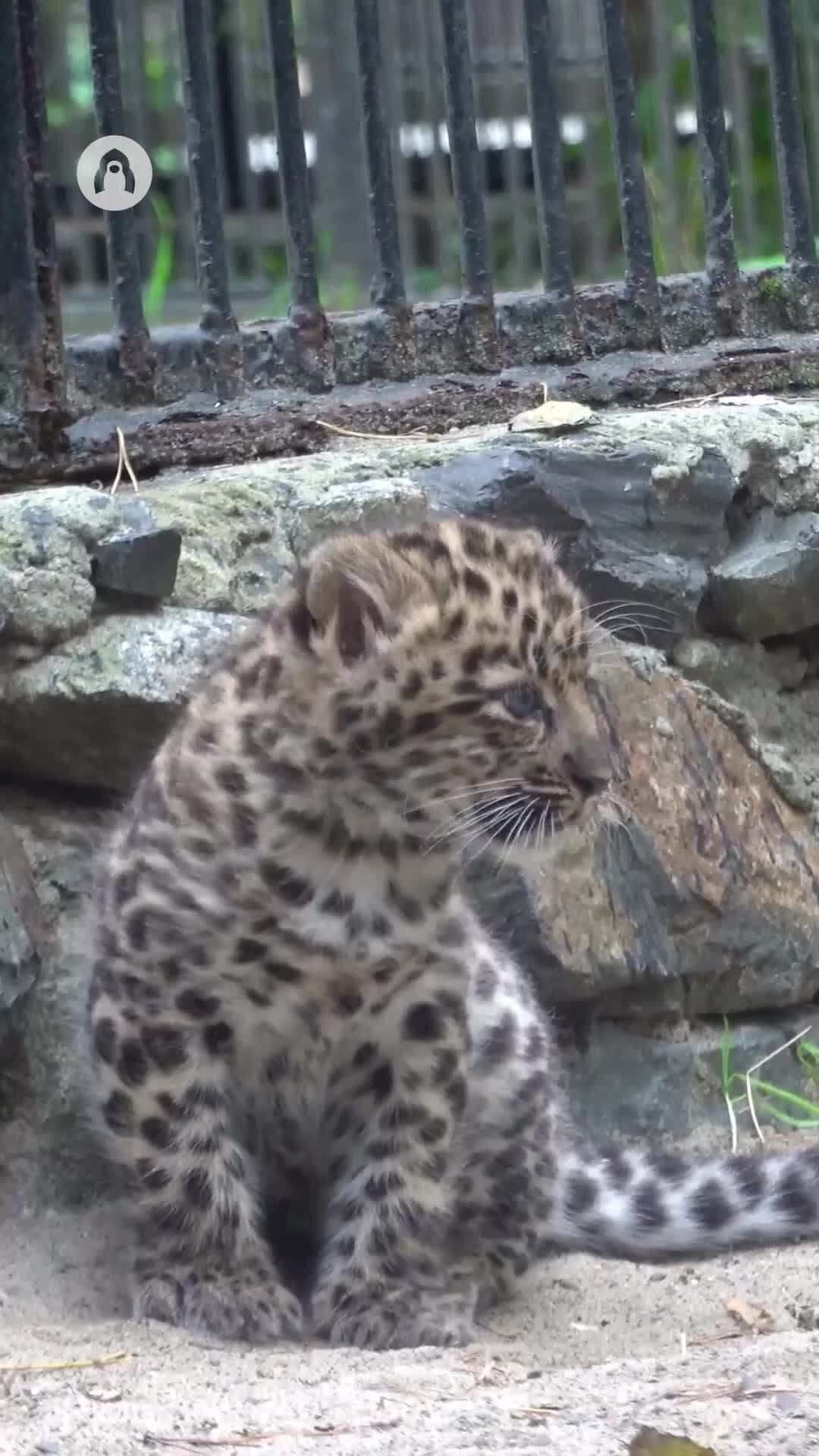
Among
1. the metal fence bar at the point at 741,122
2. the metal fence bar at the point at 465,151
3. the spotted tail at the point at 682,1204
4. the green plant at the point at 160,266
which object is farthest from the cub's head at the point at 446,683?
the metal fence bar at the point at 741,122

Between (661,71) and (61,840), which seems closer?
(61,840)

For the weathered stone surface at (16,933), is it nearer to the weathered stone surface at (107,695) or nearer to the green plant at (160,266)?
the weathered stone surface at (107,695)

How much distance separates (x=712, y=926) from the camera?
14.3 ft

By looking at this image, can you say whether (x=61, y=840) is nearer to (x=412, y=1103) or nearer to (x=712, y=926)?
(x=412, y=1103)

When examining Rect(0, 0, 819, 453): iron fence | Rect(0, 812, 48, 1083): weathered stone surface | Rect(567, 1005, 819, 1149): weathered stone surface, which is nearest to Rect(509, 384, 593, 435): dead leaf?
Rect(0, 0, 819, 453): iron fence

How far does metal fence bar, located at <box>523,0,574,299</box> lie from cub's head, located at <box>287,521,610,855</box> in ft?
4.48

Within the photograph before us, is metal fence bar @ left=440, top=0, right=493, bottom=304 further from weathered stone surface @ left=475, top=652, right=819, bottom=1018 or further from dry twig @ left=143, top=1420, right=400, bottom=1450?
dry twig @ left=143, top=1420, right=400, bottom=1450

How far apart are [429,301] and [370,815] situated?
1.76 meters

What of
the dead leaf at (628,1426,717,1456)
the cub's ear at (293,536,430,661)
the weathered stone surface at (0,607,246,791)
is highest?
the cub's ear at (293,536,430,661)

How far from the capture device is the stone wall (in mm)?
3945

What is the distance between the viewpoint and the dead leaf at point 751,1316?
349 centimetres

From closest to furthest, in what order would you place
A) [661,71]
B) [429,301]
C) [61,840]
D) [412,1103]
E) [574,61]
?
[412,1103], [61,840], [429,301], [661,71], [574,61]

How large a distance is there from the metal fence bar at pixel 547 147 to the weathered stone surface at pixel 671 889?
0.94 meters

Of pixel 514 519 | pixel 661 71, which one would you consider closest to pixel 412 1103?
pixel 514 519
